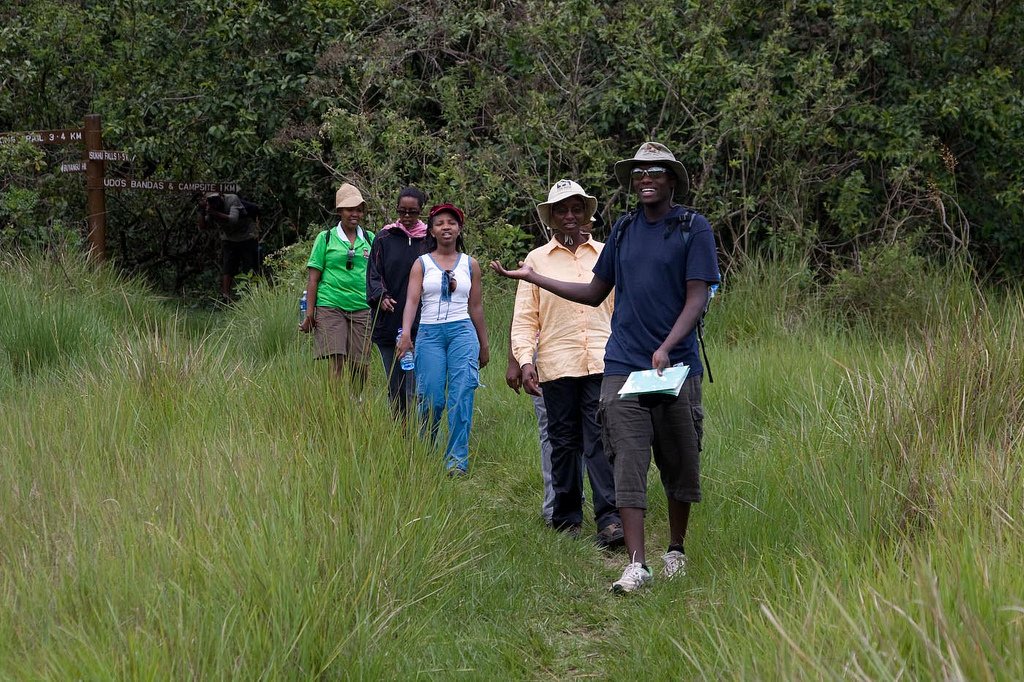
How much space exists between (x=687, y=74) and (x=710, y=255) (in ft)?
25.5

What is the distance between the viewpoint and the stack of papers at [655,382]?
5.57 meters

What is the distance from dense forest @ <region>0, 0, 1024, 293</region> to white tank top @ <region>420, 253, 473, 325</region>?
502cm

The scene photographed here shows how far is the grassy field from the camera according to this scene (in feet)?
12.1

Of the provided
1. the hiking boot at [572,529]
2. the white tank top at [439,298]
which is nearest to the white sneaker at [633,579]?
the hiking boot at [572,529]

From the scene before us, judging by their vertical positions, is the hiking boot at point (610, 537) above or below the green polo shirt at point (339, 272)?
below

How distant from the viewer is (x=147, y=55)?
1677 cm

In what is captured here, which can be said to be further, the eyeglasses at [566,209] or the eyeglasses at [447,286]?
the eyeglasses at [447,286]

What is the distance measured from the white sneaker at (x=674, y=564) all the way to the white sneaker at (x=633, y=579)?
11 cm

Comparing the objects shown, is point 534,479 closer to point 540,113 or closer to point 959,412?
point 959,412

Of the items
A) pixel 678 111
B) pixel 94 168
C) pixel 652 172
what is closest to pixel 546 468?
pixel 652 172

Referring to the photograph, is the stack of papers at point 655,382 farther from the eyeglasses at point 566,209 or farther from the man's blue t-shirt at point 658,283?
the eyeglasses at point 566,209

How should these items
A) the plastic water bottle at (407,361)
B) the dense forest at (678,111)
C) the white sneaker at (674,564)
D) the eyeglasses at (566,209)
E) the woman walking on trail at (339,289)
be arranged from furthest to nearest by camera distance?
the dense forest at (678,111) < the woman walking on trail at (339,289) < the plastic water bottle at (407,361) < the eyeglasses at (566,209) < the white sneaker at (674,564)

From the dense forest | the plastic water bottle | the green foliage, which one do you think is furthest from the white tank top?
the dense forest

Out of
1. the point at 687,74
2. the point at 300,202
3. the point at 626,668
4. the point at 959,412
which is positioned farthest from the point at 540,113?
the point at 626,668
